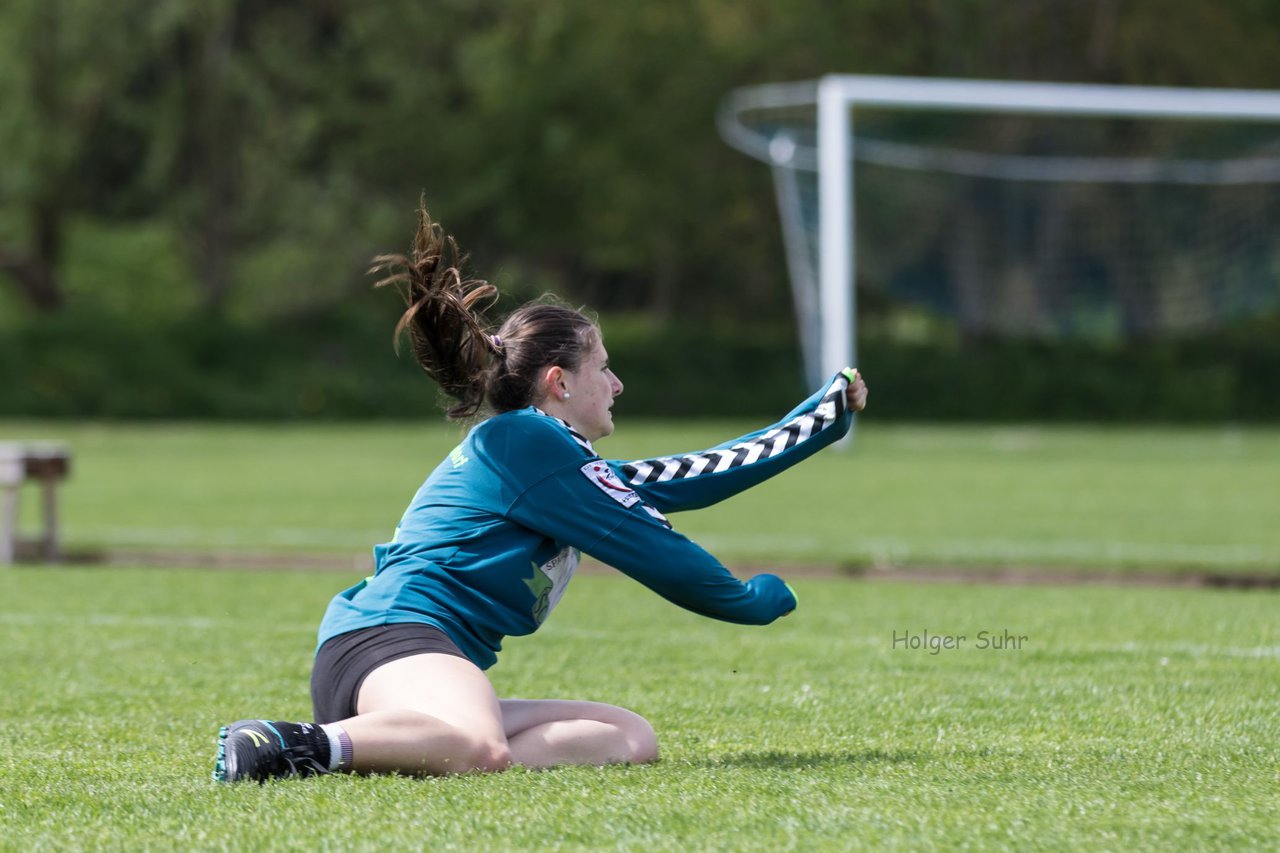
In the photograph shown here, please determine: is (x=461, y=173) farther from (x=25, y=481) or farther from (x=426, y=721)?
(x=426, y=721)

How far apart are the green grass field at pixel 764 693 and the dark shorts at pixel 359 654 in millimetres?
312

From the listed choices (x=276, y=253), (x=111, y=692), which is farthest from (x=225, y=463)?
(x=276, y=253)

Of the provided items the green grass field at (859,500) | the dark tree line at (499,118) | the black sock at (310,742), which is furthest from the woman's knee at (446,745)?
the dark tree line at (499,118)

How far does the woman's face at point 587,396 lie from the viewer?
16.4 ft

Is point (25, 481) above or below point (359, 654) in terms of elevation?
below

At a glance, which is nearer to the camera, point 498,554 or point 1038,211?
point 498,554

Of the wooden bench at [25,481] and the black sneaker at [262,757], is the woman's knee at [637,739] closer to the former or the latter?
the black sneaker at [262,757]

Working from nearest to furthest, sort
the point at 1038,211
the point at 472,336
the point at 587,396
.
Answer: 1. the point at 472,336
2. the point at 587,396
3. the point at 1038,211

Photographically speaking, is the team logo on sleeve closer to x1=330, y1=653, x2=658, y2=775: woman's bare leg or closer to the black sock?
x1=330, y1=653, x2=658, y2=775: woman's bare leg

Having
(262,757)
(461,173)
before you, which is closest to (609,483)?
(262,757)

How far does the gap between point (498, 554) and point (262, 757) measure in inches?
31.8

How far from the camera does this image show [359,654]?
4758 mm

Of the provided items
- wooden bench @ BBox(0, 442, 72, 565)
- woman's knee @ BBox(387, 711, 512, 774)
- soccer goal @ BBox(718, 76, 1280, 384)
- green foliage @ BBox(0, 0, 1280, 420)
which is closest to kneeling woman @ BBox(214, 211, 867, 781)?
woman's knee @ BBox(387, 711, 512, 774)

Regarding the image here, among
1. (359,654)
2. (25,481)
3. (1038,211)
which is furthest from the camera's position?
(1038,211)
